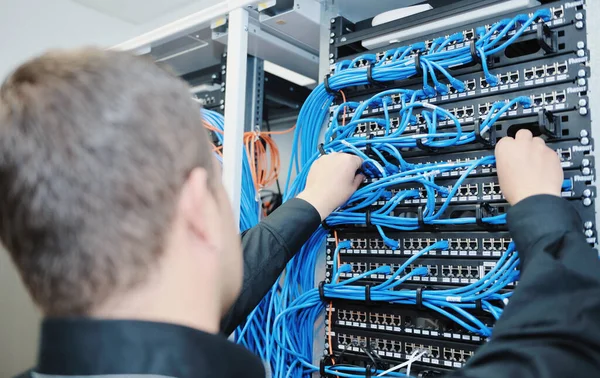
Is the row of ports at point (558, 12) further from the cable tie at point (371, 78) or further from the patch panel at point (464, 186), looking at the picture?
the cable tie at point (371, 78)

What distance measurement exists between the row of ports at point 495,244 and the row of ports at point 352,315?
0.31 m

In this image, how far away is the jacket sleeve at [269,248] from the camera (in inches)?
45.4

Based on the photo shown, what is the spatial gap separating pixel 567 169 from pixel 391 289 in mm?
421

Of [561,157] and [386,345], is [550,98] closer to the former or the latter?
[561,157]

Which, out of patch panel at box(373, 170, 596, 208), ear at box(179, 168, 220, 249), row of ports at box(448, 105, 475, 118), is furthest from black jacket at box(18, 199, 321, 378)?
row of ports at box(448, 105, 475, 118)

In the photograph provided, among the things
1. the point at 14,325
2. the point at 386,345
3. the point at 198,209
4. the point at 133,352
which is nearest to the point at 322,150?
the point at 386,345

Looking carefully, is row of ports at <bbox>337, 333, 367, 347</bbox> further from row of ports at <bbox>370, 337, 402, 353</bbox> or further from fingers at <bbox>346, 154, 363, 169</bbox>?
fingers at <bbox>346, 154, 363, 169</bbox>

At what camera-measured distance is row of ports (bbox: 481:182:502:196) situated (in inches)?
41.0

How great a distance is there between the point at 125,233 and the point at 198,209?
0.09 metres

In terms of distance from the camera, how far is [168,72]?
0.70 meters

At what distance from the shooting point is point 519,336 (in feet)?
2.34

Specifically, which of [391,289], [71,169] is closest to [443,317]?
[391,289]

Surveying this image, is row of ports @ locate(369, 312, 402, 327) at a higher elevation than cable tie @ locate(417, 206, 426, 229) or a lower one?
lower

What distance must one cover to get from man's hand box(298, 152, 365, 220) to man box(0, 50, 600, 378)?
19.6 inches
